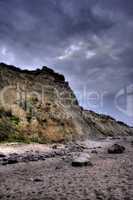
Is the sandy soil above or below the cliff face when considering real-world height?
below

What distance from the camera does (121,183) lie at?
779 cm

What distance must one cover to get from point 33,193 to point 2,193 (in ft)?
2.76

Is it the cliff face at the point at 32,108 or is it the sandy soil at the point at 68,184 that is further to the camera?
the cliff face at the point at 32,108

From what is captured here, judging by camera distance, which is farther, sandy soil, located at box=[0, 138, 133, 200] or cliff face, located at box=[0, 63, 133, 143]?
cliff face, located at box=[0, 63, 133, 143]

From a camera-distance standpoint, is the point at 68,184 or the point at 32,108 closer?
the point at 68,184

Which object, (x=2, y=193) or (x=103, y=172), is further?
(x=103, y=172)

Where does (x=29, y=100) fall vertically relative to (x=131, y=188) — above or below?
above

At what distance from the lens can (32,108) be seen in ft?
90.0

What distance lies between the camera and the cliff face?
80.2 ft

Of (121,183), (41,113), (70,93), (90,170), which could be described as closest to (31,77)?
(41,113)

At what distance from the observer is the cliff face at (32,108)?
962 inches

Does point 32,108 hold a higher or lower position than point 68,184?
higher

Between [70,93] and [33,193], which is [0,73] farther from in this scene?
[33,193]

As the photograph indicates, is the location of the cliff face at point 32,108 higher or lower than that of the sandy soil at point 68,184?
higher
